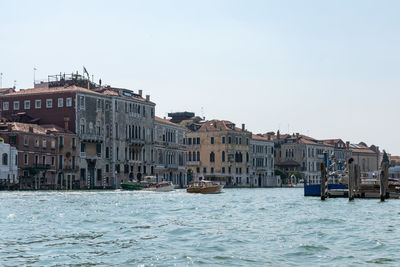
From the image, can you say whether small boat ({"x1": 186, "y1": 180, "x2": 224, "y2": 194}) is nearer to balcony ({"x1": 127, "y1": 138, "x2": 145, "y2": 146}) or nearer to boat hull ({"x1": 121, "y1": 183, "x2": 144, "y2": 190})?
boat hull ({"x1": 121, "y1": 183, "x2": 144, "y2": 190})

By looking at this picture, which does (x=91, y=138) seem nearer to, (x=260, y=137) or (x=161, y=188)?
(x=161, y=188)

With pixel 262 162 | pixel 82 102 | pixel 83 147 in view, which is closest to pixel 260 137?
pixel 262 162

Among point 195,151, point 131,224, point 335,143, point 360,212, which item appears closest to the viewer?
point 131,224

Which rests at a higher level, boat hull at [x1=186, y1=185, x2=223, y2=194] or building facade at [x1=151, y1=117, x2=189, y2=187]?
building facade at [x1=151, y1=117, x2=189, y2=187]

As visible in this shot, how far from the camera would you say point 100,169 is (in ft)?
241

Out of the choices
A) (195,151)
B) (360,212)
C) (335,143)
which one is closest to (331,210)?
(360,212)

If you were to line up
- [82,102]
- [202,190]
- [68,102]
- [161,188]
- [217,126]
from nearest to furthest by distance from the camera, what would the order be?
[202,190] < [161,188] < [68,102] < [82,102] < [217,126]

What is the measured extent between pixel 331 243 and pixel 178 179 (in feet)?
230

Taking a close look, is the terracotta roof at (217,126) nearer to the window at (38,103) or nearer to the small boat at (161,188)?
the window at (38,103)

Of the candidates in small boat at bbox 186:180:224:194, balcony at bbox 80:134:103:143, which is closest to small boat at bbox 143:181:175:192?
small boat at bbox 186:180:224:194

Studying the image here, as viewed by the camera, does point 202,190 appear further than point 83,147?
No

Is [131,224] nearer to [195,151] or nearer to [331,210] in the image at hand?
[331,210]

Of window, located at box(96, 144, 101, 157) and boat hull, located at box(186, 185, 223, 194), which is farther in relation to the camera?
window, located at box(96, 144, 101, 157)

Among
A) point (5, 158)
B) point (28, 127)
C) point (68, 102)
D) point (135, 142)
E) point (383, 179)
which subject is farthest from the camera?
point (135, 142)
